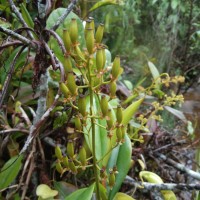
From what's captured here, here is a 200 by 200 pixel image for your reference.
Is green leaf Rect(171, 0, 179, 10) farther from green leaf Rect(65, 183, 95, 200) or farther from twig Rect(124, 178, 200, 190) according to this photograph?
green leaf Rect(65, 183, 95, 200)

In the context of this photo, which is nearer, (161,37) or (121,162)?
(121,162)

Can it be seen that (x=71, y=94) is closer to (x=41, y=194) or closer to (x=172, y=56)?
(x=41, y=194)

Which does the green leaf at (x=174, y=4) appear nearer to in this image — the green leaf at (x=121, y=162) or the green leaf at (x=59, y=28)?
the green leaf at (x=59, y=28)

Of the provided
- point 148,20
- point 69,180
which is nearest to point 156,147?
point 69,180

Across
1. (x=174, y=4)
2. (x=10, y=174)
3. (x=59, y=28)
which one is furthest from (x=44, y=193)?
(x=174, y=4)

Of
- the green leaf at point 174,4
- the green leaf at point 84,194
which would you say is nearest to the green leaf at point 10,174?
the green leaf at point 84,194

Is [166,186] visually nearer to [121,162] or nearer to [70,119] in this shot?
[121,162]

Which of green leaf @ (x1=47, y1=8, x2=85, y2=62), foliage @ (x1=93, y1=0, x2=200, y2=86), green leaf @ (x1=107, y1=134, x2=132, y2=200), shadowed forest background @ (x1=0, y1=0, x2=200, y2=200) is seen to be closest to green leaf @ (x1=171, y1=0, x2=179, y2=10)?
foliage @ (x1=93, y1=0, x2=200, y2=86)

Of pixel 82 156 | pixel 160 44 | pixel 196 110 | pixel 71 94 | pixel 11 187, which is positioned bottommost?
pixel 196 110
